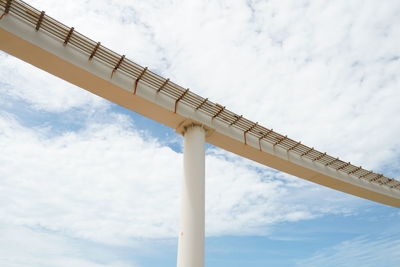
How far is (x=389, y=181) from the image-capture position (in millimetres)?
17422

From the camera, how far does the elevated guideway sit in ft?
28.3

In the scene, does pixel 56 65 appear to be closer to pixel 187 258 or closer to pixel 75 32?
pixel 75 32

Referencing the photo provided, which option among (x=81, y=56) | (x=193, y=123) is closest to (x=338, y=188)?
(x=193, y=123)

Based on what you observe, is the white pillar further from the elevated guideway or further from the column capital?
the elevated guideway

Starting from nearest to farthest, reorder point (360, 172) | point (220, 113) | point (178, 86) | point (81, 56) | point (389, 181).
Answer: point (81, 56), point (178, 86), point (220, 113), point (360, 172), point (389, 181)

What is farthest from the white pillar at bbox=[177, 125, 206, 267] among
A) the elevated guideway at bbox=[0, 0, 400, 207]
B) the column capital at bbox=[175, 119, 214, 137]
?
Answer: the elevated guideway at bbox=[0, 0, 400, 207]

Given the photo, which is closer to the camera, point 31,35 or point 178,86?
point 31,35

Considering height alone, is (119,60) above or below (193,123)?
above

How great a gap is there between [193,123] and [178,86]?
1.49 metres

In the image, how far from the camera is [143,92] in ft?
34.0

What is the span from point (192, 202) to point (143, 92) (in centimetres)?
415

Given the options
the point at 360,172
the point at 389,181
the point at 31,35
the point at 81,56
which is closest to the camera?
the point at 31,35

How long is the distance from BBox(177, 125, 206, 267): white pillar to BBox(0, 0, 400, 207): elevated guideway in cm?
81

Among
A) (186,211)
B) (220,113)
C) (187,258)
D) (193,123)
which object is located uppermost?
(220,113)
